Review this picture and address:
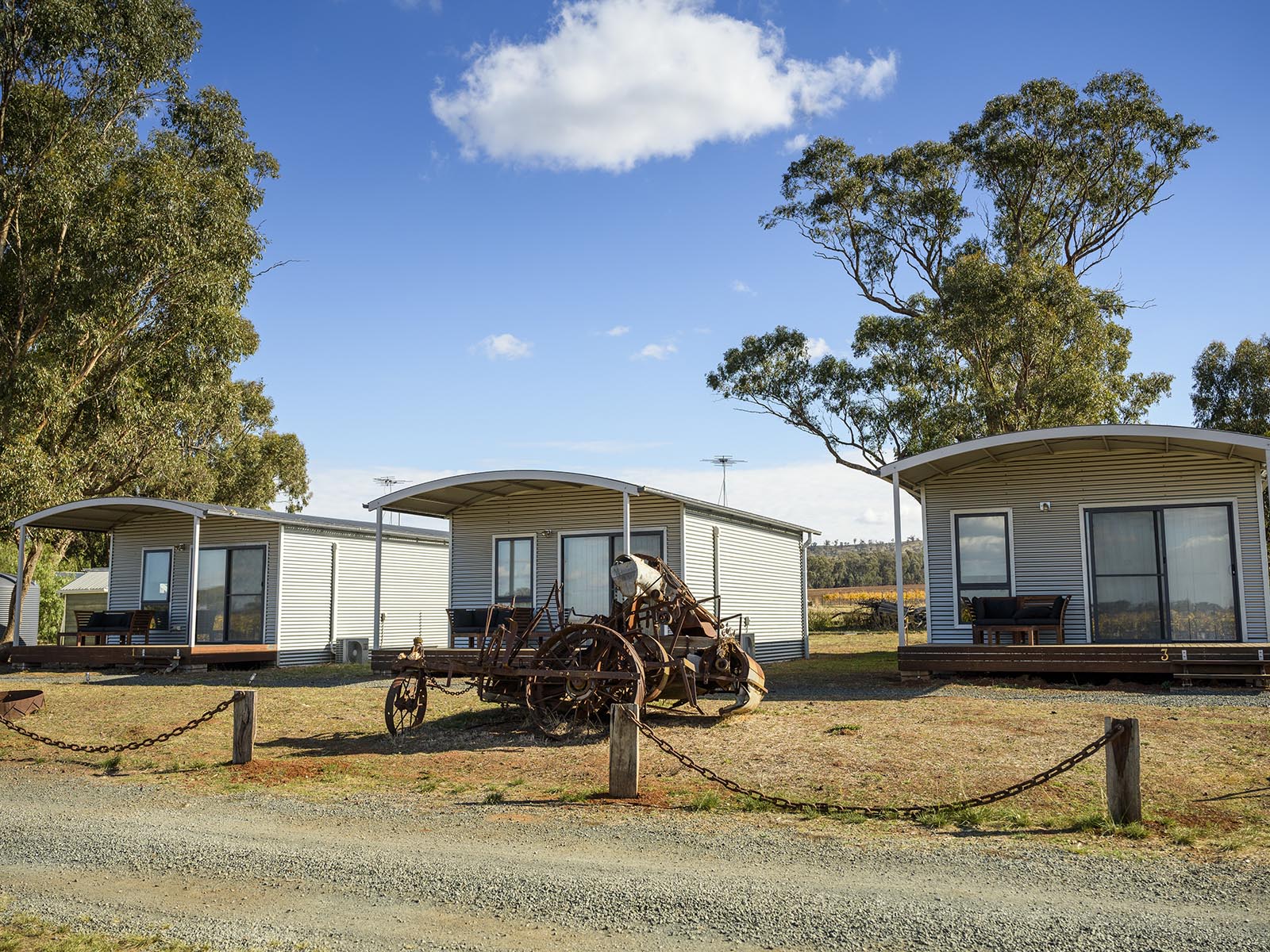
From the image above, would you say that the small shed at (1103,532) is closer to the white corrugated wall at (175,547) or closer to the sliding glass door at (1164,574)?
the sliding glass door at (1164,574)

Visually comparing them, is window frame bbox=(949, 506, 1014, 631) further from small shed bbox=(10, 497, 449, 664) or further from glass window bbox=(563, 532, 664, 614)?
small shed bbox=(10, 497, 449, 664)

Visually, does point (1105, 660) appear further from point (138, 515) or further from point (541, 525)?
point (138, 515)

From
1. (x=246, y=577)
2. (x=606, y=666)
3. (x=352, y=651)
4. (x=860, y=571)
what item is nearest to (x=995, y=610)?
(x=606, y=666)

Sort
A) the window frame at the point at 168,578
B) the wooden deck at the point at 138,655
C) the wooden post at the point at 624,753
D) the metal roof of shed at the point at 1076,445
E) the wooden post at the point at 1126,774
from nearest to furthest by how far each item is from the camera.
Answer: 1. the wooden post at the point at 1126,774
2. the wooden post at the point at 624,753
3. the metal roof of shed at the point at 1076,445
4. the wooden deck at the point at 138,655
5. the window frame at the point at 168,578

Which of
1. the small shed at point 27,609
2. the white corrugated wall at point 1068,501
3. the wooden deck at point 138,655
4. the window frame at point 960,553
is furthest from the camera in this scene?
the small shed at point 27,609

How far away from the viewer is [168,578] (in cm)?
2255

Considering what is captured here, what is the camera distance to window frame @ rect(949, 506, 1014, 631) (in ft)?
52.9

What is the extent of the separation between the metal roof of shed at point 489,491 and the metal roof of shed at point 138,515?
341 cm

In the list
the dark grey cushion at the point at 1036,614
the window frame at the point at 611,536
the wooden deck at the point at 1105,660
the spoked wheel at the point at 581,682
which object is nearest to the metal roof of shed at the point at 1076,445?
the dark grey cushion at the point at 1036,614

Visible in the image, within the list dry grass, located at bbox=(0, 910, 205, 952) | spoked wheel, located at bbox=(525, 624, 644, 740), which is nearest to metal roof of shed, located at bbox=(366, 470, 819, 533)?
spoked wheel, located at bbox=(525, 624, 644, 740)

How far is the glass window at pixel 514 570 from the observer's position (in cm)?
1964

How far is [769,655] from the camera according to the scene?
70.7ft

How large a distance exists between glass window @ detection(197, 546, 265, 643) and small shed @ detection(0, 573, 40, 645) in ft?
30.6

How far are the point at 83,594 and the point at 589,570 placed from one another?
22833 millimetres
